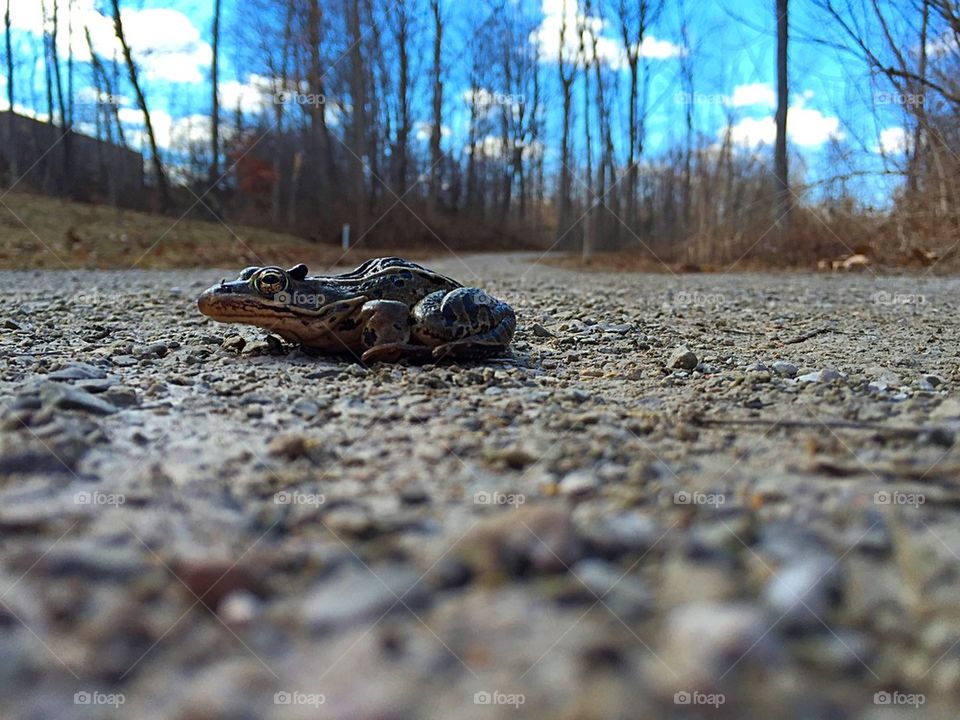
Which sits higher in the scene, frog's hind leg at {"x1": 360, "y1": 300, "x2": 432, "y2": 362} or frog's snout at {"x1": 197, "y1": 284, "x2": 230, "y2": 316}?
frog's snout at {"x1": 197, "y1": 284, "x2": 230, "y2": 316}

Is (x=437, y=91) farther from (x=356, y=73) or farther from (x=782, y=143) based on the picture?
(x=782, y=143)

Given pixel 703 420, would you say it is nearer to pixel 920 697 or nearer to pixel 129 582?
pixel 920 697

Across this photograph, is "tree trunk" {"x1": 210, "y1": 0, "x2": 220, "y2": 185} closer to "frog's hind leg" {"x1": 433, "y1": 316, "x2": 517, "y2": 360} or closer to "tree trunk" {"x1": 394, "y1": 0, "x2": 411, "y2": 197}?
"tree trunk" {"x1": 394, "y1": 0, "x2": 411, "y2": 197}

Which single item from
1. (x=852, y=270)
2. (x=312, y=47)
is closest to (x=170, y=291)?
(x=852, y=270)

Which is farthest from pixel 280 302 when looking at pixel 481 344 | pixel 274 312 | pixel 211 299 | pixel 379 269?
pixel 481 344

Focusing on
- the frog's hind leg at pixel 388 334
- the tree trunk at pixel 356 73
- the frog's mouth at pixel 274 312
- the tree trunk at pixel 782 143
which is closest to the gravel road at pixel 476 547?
the frog's hind leg at pixel 388 334

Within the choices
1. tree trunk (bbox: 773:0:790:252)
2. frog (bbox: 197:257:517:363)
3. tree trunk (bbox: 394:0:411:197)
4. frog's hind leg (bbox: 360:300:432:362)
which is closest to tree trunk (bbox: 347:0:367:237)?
tree trunk (bbox: 394:0:411:197)
